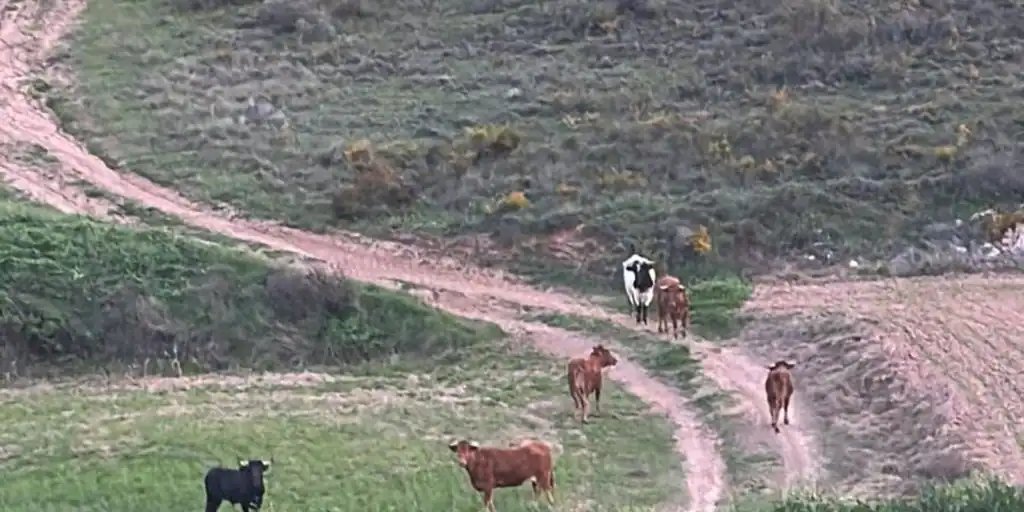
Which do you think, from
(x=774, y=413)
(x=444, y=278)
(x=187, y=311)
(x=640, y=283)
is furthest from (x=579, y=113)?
(x=774, y=413)

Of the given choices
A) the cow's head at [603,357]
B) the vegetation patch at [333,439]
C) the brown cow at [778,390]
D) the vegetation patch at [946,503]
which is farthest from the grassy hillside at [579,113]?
the vegetation patch at [946,503]

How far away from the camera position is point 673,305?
2455cm

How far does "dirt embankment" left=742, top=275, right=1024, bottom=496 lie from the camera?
19.0m

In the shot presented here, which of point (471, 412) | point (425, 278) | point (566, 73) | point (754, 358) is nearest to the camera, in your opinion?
point (471, 412)

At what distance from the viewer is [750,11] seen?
40.2 m

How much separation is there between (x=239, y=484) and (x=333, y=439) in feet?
11.2

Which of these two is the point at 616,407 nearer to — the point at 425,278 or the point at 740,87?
the point at 425,278

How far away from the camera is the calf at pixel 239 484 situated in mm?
16625

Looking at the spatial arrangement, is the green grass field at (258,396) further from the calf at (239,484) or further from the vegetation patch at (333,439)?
the calf at (239,484)

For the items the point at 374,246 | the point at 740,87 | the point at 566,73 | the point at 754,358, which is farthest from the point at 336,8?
the point at 754,358

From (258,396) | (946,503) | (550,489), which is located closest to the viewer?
(946,503)

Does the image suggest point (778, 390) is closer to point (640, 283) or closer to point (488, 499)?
point (488, 499)

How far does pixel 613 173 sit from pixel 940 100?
7.80 meters

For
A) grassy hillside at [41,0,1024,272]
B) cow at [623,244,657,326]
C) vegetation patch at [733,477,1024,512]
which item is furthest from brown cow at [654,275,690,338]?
vegetation patch at [733,477,1024,512]
